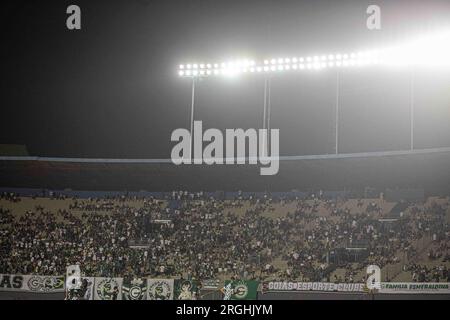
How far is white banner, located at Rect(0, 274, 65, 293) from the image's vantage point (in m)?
28.6

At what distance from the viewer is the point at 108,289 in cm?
2714

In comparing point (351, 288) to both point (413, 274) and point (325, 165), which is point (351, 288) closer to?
point (413, 274)

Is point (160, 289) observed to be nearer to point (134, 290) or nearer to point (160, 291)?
point (160, 291)

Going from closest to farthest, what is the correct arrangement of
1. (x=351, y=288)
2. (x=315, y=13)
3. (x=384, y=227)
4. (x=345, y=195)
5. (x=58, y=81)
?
(x=351, y=288) < (x=384, y=227) < (x=345, y=195) < (x=315, y=13) < (x=58, y=81)

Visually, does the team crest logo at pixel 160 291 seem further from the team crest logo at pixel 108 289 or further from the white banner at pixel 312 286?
the white banner at pixel 312 286

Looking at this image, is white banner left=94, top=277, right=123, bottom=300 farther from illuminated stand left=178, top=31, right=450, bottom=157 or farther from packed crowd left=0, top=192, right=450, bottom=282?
illuminated stand left=178, top=31, right=450, bottom=157

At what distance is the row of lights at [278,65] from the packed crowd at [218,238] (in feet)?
25.7

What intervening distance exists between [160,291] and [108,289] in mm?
2494

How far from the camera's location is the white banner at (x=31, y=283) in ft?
94.0

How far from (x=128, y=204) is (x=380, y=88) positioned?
17.6 m

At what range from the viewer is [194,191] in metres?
38.4

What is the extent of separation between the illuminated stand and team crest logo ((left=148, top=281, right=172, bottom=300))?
1267 centimetres

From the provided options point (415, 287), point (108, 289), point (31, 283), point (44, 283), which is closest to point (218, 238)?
point (108, 289)

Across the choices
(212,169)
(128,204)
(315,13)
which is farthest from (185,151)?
(315,13)
